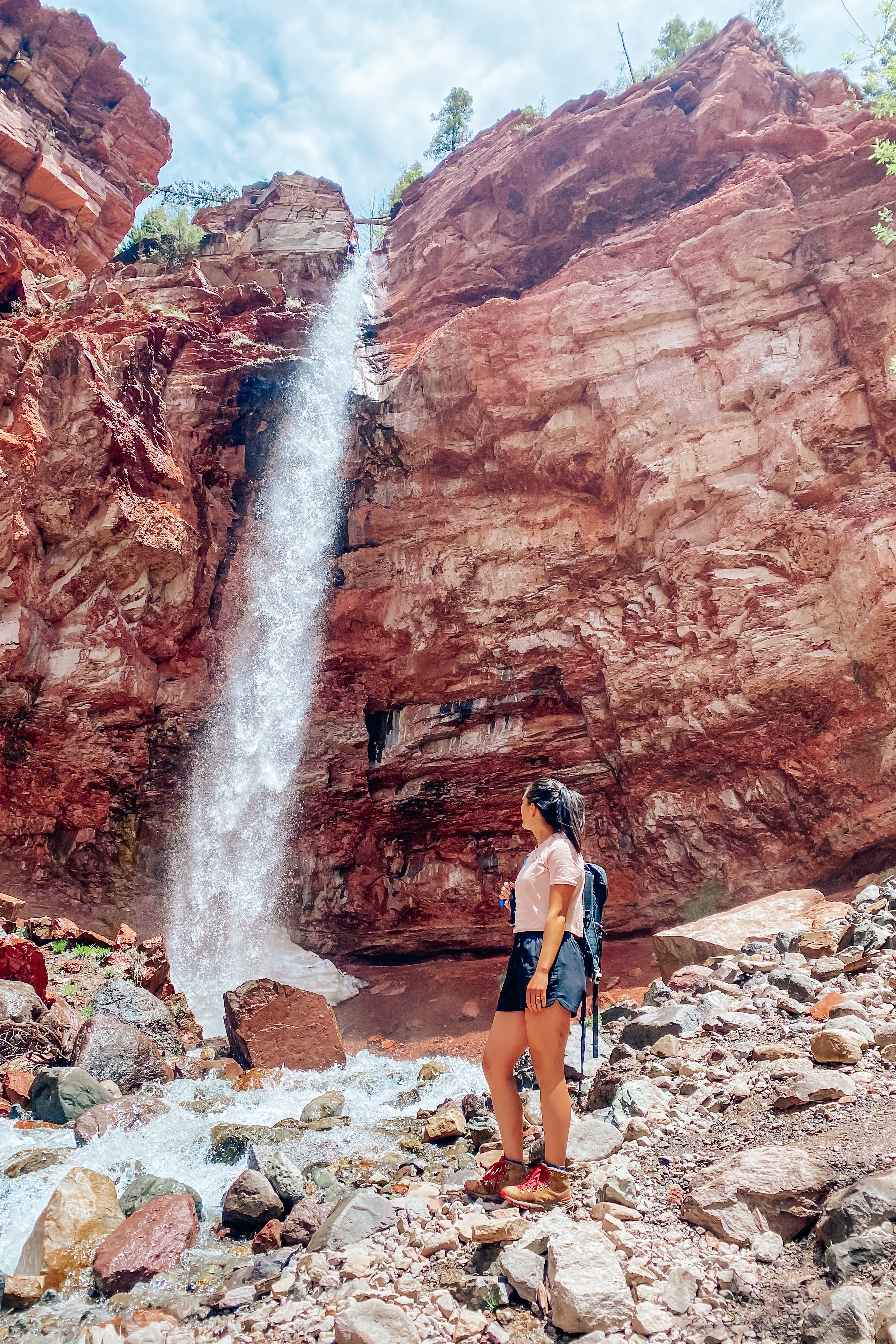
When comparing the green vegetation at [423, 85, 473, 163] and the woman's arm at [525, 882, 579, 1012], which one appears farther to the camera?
the green vegetation at [423, 85, 473, 163]

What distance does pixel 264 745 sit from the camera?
1622 cm

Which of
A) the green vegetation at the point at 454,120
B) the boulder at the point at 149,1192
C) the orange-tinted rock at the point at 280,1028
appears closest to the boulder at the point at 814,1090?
the boulder at the point at 149,1192

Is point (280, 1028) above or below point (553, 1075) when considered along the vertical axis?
below

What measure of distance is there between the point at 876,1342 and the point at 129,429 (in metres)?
17.3

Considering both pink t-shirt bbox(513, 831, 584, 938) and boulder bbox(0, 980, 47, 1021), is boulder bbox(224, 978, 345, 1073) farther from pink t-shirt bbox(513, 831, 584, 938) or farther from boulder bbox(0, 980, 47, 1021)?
pink t-shirt bbox(513, 831, 584, 938)

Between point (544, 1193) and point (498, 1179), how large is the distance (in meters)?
0.31

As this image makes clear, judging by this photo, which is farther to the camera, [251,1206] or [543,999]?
[251,1206]

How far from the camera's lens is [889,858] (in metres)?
11.8

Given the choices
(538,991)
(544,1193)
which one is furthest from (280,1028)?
(538,991)

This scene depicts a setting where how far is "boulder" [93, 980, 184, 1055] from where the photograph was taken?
27.9 feet

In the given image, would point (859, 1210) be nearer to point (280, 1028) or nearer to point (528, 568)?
point (280, 1028)

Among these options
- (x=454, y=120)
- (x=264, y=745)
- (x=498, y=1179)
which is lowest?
(x=498, y=1179)

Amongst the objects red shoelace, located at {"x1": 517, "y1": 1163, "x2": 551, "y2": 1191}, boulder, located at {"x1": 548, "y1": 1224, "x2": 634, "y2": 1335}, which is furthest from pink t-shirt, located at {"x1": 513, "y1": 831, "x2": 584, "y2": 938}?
boulder, located at {"x1": 548, "y1": 1224, "x2": 634, "y2": 1335}

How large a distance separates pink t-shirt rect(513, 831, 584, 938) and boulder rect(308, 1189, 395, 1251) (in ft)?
4.97
